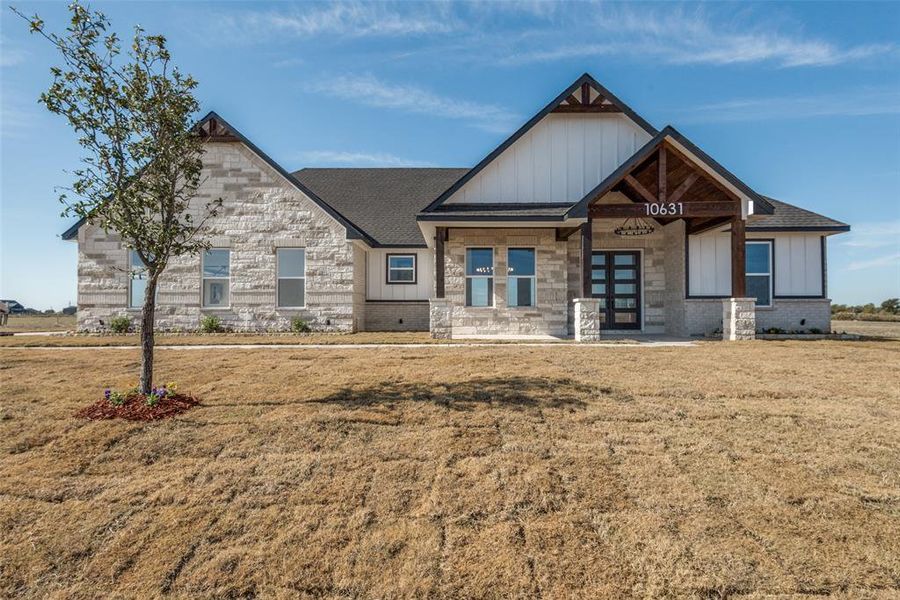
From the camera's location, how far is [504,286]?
13664 mm

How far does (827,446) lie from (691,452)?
138 cm

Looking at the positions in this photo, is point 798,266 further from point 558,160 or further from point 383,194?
point 383,194

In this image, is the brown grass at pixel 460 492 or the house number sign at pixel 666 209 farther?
the house number sign at pixel 666 209

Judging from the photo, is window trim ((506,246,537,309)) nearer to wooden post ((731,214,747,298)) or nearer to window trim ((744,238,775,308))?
wooden post ((731,214,747,298))

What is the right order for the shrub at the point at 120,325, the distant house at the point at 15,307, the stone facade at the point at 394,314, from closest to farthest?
the shrub at the point at 120,325 < the stone facade at the point at 394,314 < the distant house at the point at 15,307

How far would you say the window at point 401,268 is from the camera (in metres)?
16.8

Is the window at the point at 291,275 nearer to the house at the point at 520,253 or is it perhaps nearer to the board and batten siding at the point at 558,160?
the house at the point at 520,253

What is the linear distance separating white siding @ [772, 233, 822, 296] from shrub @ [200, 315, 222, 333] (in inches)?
716

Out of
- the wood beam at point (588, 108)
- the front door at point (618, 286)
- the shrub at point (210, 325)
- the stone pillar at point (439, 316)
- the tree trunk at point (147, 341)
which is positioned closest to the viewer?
the tree trunk at point (147, 341)

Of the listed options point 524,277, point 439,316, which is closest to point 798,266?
point 524,277

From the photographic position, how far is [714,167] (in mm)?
10984

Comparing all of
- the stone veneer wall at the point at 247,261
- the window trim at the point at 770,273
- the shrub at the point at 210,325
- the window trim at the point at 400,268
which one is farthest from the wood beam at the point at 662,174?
the shrub at the point at 210,325

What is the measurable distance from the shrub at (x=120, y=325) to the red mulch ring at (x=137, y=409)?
10.5 meters

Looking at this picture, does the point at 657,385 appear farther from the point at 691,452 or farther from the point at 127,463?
the point at 127,463
